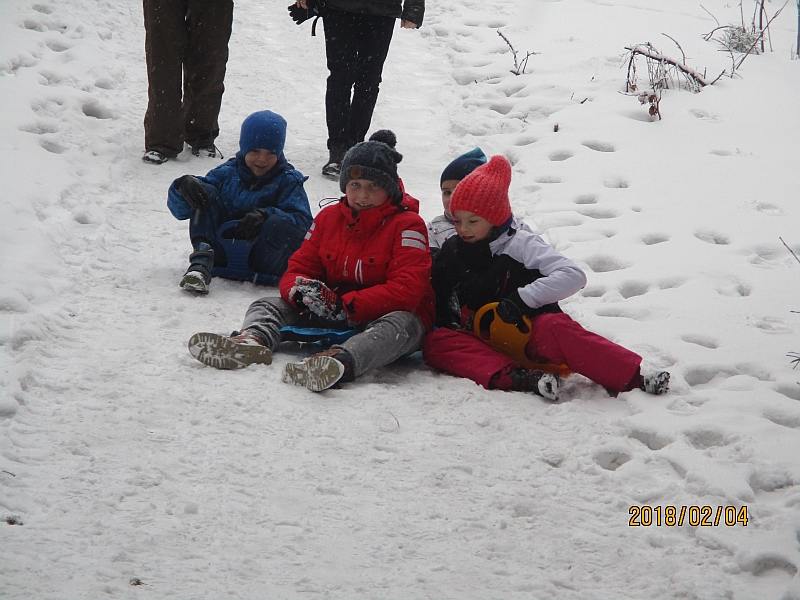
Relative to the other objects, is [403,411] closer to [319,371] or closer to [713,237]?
[319,371]

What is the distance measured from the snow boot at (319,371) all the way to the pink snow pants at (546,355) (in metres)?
0.54

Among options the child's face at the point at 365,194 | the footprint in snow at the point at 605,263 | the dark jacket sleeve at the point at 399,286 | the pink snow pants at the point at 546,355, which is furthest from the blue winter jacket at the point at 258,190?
the footprint in snow at the point at 605,263

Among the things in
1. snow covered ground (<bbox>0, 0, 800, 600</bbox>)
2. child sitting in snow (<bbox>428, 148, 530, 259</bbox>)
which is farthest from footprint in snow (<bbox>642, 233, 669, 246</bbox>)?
child sitting in snow (<bbox>428, 148, 530, 259</bbox>)

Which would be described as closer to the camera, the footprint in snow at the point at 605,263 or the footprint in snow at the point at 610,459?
the footprint in snow at the point at 610,459

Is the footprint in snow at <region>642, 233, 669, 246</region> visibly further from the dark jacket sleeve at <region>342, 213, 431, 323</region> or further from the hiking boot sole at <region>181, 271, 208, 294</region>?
the hiking boot sole at <region>181, 271, 208, 294</region>

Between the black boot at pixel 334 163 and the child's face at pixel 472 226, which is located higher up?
the child's face at pixel 472 226

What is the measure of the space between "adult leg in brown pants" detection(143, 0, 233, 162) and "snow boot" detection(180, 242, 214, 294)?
1.86m

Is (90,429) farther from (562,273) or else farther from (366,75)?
(366,75)

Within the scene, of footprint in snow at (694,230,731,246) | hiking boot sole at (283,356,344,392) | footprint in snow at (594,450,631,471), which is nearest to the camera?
footprint in snow at (594,450,631,471)

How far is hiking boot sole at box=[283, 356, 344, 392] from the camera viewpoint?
3059 mm

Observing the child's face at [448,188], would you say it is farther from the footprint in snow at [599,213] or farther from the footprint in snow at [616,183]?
the footprint in snow at [616,183]

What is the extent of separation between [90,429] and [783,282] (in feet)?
11.8

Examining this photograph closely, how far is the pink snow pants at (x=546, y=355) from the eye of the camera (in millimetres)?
3189

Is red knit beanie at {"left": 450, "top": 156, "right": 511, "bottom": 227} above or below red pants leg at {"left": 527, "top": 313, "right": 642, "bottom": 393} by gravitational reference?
above
